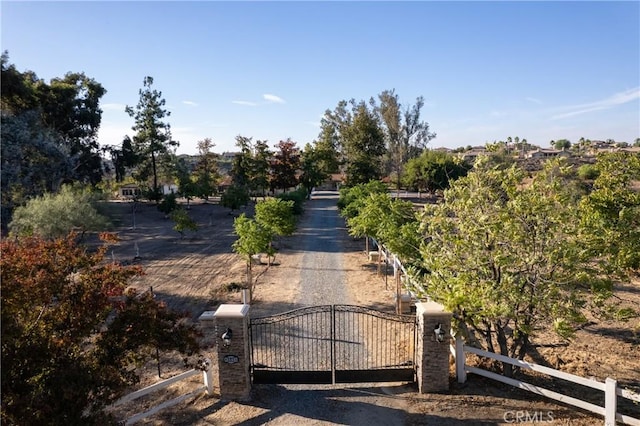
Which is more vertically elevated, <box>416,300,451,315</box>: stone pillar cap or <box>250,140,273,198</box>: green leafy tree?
<box>250,140,273,198</box>: green leafy tree

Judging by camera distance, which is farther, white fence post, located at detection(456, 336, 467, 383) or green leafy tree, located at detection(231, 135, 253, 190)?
green leafy tree, located at detection(231, 135, 253, 190)

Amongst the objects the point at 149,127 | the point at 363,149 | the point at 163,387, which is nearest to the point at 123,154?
the point at 149,127

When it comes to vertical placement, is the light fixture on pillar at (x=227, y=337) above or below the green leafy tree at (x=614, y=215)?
below

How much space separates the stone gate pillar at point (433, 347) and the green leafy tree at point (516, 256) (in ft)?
1.05

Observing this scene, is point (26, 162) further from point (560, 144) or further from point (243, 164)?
point (560, 144)

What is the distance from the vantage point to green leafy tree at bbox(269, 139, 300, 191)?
1827 inches

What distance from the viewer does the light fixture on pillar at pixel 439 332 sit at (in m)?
7.44

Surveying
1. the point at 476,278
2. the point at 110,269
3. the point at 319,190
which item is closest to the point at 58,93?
the point at 110,269

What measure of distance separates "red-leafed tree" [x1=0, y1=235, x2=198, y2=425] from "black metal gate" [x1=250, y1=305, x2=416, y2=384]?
7.67 ft

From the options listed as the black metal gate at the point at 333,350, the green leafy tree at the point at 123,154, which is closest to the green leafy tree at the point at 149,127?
the green leafy tree at the point at 123,154

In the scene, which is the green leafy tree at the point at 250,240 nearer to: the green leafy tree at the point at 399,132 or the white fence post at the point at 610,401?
the white fence post at the point at 610,401

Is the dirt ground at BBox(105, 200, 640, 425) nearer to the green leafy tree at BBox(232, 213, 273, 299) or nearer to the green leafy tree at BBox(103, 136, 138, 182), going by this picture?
the green leafy tree at BBox(232, 213, 273, 299)

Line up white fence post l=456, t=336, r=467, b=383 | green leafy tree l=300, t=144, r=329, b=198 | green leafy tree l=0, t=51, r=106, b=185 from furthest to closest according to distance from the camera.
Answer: green leafy tree l=300, t=144, r=329, b=198 → green leafy tree l=0, t=51, r=106, b=185 → white fence post l=456, t=336, r=467, b=383

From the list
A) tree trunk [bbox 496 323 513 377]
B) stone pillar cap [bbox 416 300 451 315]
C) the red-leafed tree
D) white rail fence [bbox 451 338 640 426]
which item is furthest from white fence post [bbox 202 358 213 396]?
tree trunk [bbox 496 323 513 377]
